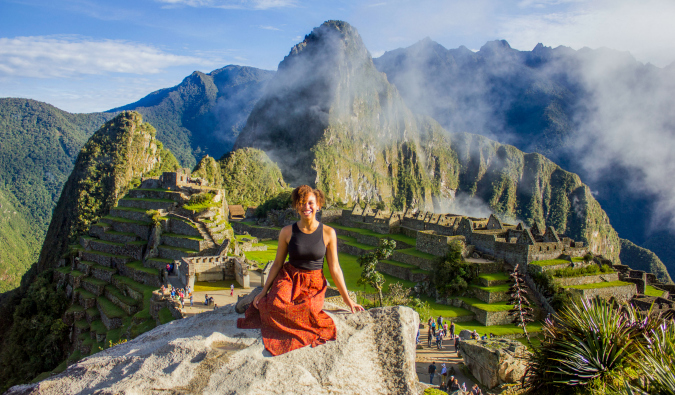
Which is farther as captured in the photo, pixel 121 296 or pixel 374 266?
pixel 121 296

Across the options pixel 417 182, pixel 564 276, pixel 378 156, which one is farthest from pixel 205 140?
pixel 564 276

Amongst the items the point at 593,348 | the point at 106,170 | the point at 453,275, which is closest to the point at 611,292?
the point at 453,275

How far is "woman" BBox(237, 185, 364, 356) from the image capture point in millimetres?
5121

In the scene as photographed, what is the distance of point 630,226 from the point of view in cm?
19850

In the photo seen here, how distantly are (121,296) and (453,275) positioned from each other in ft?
69.7

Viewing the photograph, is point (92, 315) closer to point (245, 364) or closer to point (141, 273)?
point (141, 273)

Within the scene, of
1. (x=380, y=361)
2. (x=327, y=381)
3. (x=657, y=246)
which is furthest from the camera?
(x=657, y=246)

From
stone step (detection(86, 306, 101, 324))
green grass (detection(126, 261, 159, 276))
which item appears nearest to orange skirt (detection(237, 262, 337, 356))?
green grass (detection(126, 261, 159, 276))

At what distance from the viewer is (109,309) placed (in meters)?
23.7

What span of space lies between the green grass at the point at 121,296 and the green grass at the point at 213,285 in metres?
3.91

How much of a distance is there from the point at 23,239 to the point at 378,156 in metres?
127

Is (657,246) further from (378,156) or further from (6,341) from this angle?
(6,341)

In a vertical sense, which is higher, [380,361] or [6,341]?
[380,361]

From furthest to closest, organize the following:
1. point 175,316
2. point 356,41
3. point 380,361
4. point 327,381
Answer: point 356,41 → point 175,316 → point 380,361 → point 327,381
